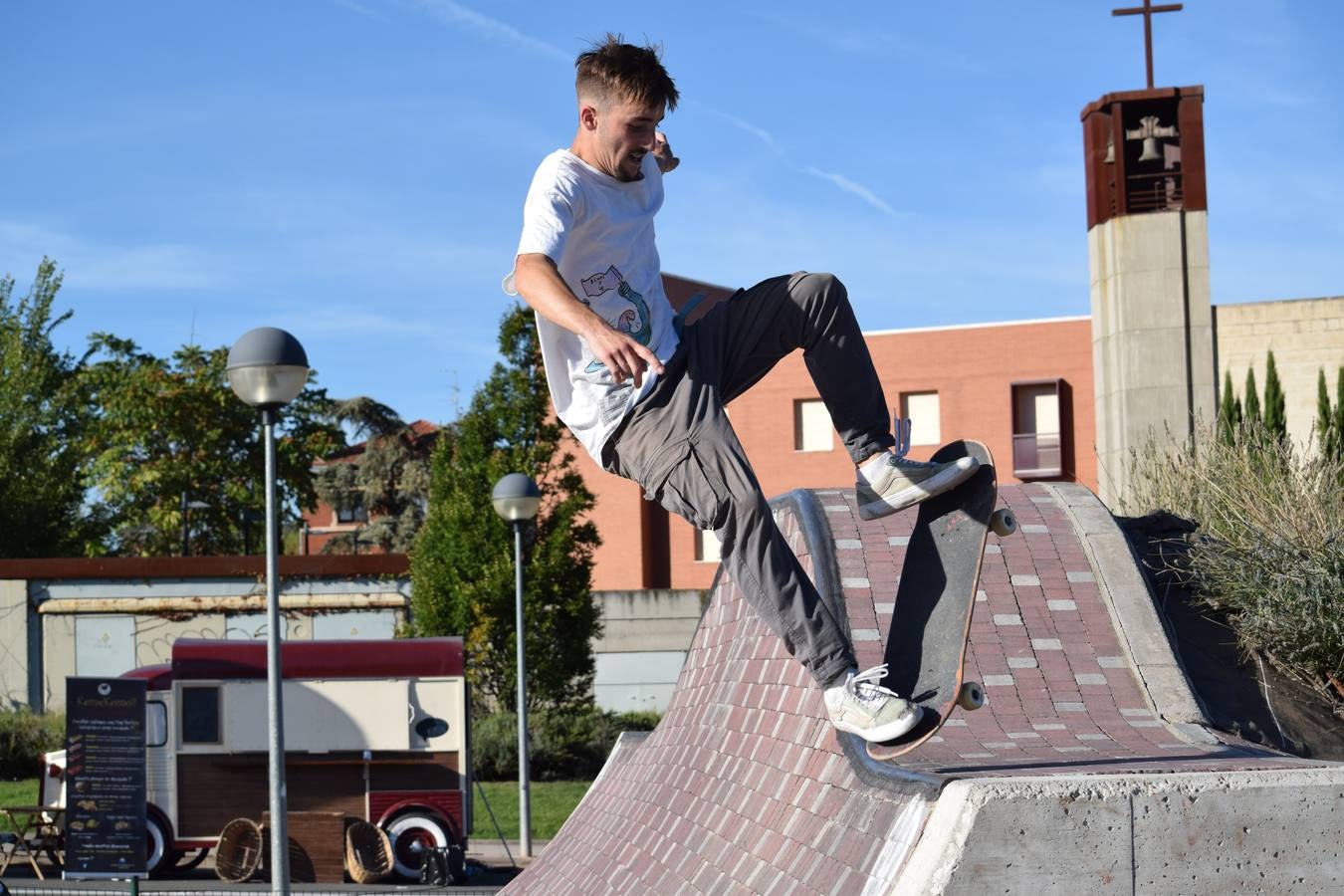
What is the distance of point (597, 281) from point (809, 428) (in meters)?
35.8

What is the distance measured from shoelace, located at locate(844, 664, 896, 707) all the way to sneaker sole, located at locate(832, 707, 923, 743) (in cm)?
8

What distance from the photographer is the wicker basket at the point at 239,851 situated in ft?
47.0

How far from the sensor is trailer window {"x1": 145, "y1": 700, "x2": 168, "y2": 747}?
15289 mm

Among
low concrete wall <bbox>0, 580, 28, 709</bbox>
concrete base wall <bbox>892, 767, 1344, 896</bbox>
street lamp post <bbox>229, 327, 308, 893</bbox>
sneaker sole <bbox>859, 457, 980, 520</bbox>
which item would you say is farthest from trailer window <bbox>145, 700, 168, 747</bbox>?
concrete base wall <bbox>892, 767, 1344, 896</bbox>

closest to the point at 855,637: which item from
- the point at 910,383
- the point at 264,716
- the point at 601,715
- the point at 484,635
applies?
the point at 264,716

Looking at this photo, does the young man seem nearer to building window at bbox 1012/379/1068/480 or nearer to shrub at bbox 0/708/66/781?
shrub at bbox 0/708/66/781

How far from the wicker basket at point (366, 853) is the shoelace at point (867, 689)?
11071 mm

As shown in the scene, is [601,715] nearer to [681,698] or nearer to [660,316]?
[681,698]

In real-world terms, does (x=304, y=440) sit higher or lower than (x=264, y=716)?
higher

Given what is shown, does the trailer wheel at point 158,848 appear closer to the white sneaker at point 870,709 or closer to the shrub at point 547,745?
the shrub at point 547,745

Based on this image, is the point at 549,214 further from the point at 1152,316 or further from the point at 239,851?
the point at 1152,316

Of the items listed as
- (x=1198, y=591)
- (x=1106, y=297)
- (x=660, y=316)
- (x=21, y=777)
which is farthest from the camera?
(x=1106, y=297)

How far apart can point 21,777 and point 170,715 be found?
888 centimetres

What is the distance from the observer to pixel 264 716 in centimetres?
1528
